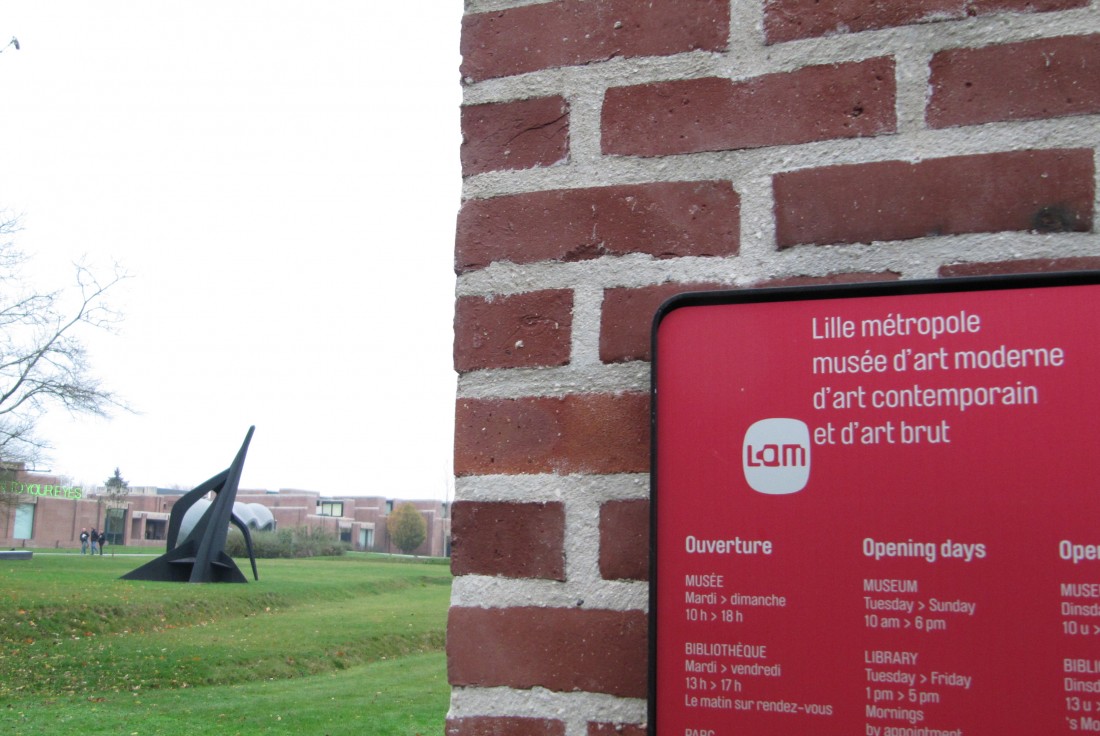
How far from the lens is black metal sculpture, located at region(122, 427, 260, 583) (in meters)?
24.8

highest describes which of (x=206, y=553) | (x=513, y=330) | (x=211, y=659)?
(x=513, y=330)

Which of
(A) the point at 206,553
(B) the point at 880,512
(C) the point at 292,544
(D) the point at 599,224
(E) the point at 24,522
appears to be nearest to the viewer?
(B) the point at 880,512

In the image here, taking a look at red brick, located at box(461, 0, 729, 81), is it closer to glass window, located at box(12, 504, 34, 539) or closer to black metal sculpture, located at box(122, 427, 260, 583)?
black metal sculpture, located at box(122, 427, 260, 583)

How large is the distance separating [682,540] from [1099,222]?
59 cm

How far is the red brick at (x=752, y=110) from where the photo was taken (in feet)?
3.94

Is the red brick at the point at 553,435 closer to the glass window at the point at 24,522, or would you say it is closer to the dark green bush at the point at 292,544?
the dark green bush at the point at 292,544

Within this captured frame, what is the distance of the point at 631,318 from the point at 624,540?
0.28 metres

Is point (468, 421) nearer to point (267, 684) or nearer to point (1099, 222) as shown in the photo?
point (1099, 222)

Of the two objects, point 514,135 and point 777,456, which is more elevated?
point 514,135

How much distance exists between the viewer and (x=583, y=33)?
53.1 inches

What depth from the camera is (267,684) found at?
1377 cm

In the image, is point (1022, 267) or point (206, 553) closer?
point (1022, 267)

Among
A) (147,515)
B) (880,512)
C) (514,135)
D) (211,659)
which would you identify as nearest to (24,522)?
(147,515)

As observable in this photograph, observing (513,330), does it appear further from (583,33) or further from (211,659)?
(211,659)
